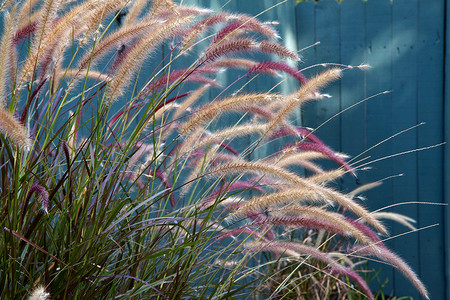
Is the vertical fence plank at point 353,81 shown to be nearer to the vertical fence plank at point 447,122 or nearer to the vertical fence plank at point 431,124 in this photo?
the vertical fence plank at point 431,124

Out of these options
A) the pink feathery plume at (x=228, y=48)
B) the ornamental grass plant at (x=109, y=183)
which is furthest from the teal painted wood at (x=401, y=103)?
the pink feathery plume at (x=228, y=48)

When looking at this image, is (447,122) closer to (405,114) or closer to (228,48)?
(405,114)

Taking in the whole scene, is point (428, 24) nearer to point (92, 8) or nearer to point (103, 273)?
point (92, 8)

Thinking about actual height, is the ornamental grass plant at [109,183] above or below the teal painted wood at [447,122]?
above

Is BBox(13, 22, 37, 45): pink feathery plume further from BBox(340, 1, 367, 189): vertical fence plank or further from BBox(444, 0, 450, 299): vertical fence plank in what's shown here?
BBox(444, 0, 450, 299): vertical fence plank

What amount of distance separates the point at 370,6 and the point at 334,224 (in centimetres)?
258

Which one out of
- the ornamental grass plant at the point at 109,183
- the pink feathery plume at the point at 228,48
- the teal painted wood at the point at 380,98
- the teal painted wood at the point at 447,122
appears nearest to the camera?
the ornamental grass plant at the point at 109,183

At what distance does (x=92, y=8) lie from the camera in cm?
140

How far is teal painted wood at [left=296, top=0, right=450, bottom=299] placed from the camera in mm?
3646

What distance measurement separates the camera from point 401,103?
369 cm

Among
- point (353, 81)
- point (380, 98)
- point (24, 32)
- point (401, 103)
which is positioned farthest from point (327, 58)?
point (24, 32)

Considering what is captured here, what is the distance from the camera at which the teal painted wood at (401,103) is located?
3.65m

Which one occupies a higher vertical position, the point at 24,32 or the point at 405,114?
the point at 24,32

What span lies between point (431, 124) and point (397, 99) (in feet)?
0.81
